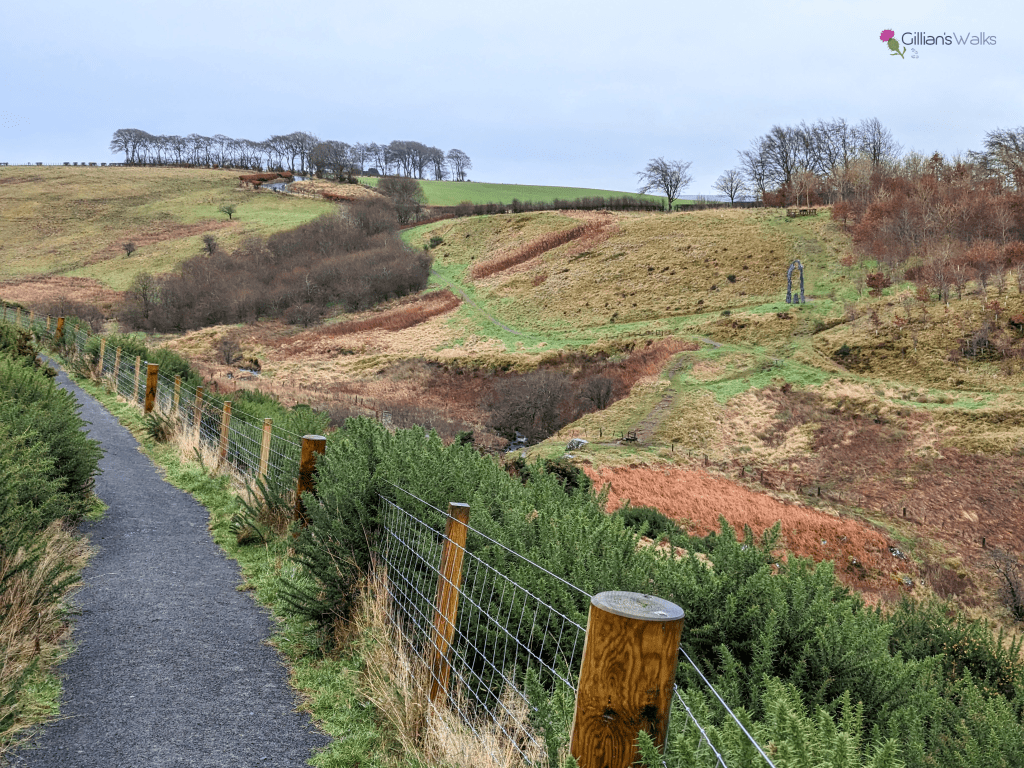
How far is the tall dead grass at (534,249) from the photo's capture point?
1864 inches

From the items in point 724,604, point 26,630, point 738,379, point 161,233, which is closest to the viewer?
point 724,604

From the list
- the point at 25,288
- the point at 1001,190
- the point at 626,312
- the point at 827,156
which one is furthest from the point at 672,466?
the point at 827,156

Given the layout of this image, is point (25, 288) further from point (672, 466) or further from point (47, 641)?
point (47, 641)

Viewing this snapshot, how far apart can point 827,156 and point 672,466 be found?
196 feet

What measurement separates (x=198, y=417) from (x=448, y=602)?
8.29 m

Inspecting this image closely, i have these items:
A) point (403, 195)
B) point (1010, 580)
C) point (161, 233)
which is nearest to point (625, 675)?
point (1010, 580)

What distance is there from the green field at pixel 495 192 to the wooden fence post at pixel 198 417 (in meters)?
73.0

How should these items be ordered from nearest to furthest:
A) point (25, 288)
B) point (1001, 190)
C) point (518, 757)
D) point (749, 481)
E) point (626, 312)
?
point (518, 757) → point (749, 481) → point (626, 312) → point (1001, 190) → point (25, 288)

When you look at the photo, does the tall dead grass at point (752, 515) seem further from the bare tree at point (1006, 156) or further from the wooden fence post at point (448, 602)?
the bare tree at point (1006, 156)

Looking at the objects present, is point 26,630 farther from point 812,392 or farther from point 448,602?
point 812,392

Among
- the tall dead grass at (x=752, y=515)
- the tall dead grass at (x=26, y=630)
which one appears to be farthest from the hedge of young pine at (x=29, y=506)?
the tall dead grass at (x=752, y=515)

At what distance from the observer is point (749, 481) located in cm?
1622

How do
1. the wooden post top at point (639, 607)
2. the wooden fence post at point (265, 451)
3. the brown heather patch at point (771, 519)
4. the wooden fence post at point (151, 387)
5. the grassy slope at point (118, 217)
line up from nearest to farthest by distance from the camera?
1. the wooden post top at point (639, 607)
2. the wooden fence post at point (265, 451)
3. the brown heather patch at point (771, 519)
4. the wooden fence post at point (151, 387)
5. the grassy slope at point (118, 217)

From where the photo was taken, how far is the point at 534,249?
48.5 meters
